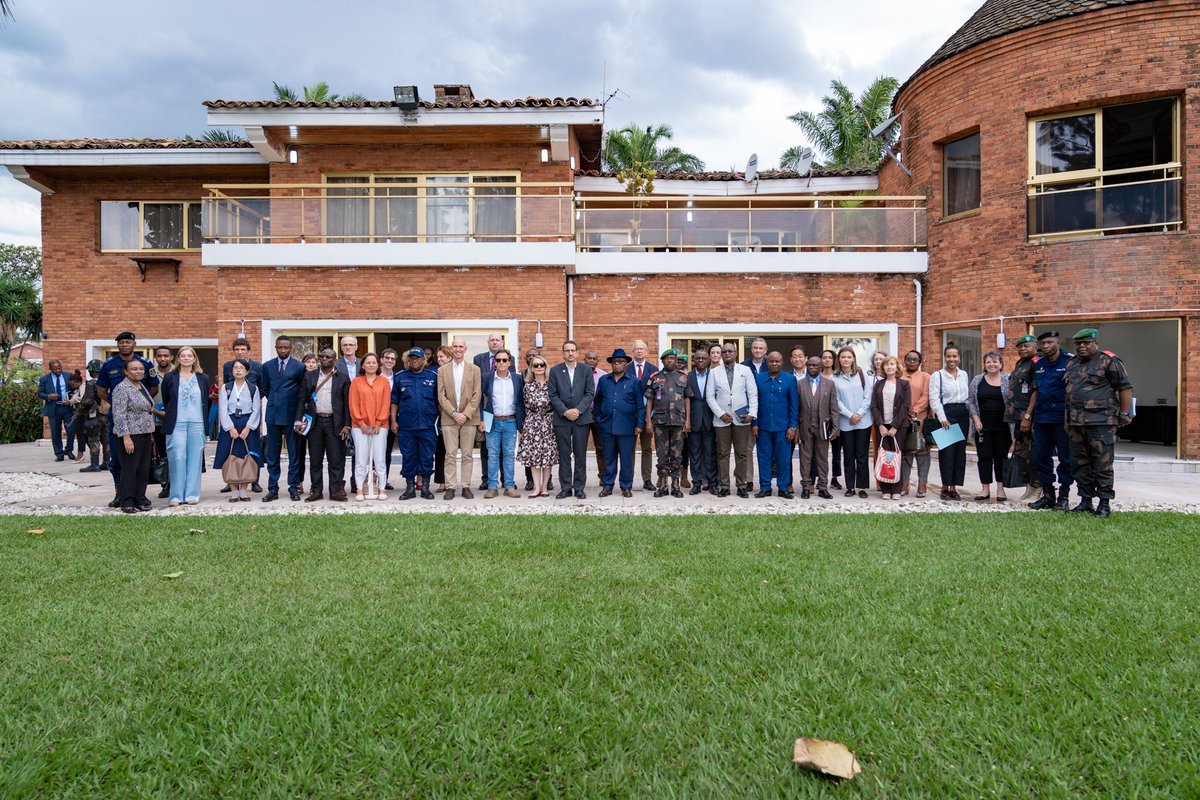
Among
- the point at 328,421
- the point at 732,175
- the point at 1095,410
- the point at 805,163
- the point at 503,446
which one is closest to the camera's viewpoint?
the point at 1095,410

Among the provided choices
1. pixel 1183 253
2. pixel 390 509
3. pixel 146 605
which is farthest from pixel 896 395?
pixel 146 605

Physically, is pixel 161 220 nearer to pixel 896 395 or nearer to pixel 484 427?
pixel 484 427

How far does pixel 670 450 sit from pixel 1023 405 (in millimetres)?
4049

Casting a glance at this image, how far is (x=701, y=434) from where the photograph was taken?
8.90 metres

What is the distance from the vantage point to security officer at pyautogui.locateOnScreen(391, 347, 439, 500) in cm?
852

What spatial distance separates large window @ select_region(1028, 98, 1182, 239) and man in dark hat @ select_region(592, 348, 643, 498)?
867cm

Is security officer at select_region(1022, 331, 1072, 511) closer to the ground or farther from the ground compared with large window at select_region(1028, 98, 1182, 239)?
closer to the ground

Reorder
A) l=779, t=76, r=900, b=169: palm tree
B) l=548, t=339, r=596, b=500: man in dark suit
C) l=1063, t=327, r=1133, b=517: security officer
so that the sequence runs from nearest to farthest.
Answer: l=1063, t=327, r=1133, b=517: security officer → l=548, t=339, r=596, b=500: man in dark suit → l=779, t=76, r=900, b=169: palm tree

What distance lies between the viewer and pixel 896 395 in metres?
8.45

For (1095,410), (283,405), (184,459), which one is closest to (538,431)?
(283,405)

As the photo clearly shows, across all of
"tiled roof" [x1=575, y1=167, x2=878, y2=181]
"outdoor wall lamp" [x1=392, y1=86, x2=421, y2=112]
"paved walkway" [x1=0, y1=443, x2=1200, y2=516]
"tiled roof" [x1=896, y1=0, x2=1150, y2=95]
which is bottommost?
"paved walkway" [x1=0, y1=443, x2=1200, y2=516]

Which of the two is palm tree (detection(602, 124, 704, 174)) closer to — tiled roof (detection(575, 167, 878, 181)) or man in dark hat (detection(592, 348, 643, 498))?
tiled roof (detection(575, 167, 878, 181))

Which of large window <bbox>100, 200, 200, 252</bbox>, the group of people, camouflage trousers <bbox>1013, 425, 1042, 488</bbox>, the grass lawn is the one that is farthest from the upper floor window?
large window <bbox>100, 200, 200, 252</bbox>

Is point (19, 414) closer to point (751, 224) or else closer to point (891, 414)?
point (751, 224)
